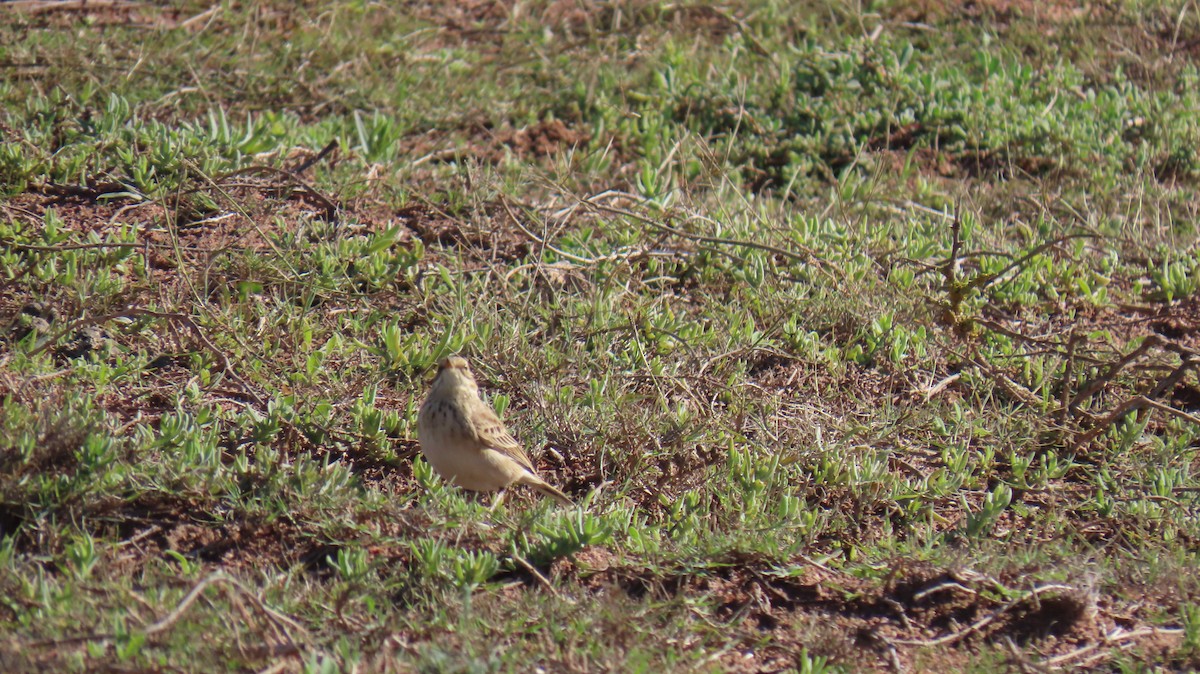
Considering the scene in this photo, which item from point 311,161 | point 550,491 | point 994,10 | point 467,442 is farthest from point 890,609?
point 994,10

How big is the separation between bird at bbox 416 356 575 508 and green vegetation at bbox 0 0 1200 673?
0.48 ft

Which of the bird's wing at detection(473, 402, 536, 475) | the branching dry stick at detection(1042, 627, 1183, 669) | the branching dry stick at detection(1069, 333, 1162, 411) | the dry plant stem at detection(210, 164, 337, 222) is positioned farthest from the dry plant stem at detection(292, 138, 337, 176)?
the branching dry stick at detection(1042, 627, 1183, 669)

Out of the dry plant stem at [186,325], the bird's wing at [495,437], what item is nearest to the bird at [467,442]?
the bird's wing at [495,437]

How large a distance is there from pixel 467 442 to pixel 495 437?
7.4 inches

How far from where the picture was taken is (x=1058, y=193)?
7934 mm

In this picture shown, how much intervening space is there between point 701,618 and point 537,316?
2.35 m

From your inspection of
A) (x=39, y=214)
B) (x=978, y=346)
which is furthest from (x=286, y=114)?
(x=978, y=346)

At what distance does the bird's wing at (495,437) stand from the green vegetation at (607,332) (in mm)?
Result: 245

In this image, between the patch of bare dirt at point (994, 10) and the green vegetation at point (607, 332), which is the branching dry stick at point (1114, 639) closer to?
the green vegetation at point (607, 332)

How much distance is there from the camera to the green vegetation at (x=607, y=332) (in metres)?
4.41

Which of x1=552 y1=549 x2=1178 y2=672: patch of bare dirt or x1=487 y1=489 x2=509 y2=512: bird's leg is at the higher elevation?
x1=552 y1=549 x2=1178 y2=672: patch of bare dirt

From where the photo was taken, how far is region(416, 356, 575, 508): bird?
4.96 meters

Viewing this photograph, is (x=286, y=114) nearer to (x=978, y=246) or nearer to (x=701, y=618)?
(x=978, y=246)

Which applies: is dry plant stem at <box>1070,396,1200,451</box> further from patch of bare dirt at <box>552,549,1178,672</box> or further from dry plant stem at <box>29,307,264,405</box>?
dry plant stem at <box>29,307,264,405</box>
